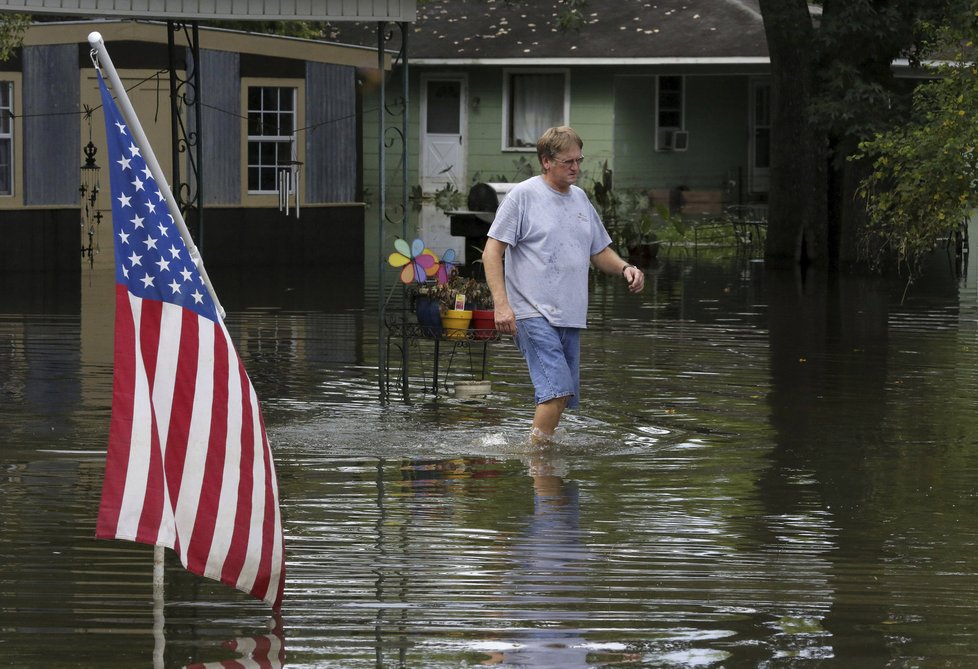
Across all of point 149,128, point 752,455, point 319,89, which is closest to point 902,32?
point 319,89

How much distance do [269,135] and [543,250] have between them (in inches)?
710

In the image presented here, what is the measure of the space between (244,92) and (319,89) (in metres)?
1.39

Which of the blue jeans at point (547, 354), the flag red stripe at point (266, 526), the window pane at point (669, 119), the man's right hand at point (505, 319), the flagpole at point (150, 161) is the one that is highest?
the window pane at point (669, 119)

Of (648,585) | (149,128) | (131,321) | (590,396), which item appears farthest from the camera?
(149,128)

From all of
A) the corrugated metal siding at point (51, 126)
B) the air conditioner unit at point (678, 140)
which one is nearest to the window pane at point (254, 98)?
the corrugated metal siding at point (51, 126)

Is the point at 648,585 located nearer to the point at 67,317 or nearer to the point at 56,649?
the point at 56,649

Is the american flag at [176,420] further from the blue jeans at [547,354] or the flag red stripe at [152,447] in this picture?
the blue jeans at [547,354]

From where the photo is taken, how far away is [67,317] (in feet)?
56.1

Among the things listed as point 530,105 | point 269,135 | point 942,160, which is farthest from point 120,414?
point 530,105

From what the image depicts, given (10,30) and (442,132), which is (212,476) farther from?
(442,132)

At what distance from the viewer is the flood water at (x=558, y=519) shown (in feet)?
18.0

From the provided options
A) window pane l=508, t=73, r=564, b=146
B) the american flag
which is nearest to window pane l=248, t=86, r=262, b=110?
window pane l=508, t=73, r=564, b=146

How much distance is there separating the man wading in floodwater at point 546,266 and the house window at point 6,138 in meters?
16.9

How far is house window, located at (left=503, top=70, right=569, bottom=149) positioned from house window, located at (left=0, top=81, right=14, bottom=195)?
43.0ft
